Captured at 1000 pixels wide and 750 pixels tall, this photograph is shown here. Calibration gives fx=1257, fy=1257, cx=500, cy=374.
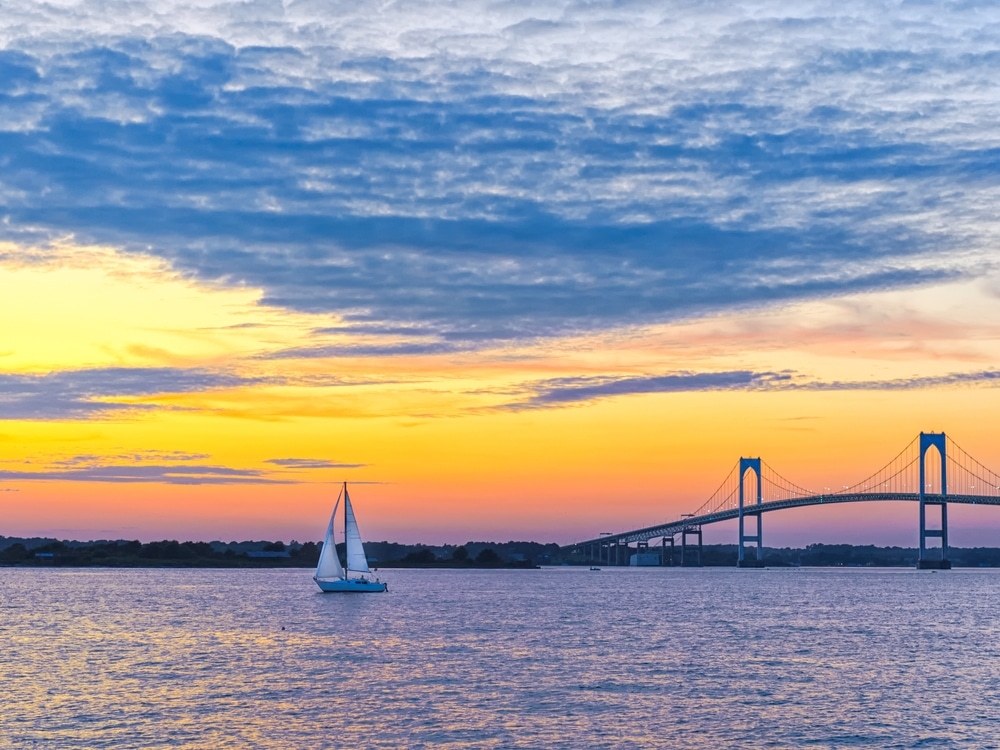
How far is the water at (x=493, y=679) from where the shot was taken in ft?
73.9

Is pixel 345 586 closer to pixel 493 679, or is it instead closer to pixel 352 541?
pixel 352 541

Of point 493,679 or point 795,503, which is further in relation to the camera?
point 795,503

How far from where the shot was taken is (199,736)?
21.9 m

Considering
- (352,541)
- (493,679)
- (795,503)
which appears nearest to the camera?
(493,679)

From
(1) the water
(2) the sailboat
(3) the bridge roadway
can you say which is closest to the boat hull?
(2) the sailboat

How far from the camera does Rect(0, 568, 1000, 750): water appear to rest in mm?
22516

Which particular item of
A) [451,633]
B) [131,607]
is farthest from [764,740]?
[131,607]

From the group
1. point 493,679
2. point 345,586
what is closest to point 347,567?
point 345,586

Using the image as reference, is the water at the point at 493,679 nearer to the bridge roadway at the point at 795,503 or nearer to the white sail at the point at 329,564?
the white sail at the point at 329,564

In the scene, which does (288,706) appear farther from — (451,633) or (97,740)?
(451,633)

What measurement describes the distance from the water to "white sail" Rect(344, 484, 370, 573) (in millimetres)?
10866

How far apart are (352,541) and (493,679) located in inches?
1640

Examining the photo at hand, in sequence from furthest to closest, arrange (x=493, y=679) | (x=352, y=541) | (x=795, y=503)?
(x=795, y=503) → (x=352, y=541) → (x=493, y=679)

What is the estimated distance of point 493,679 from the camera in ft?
98.1
